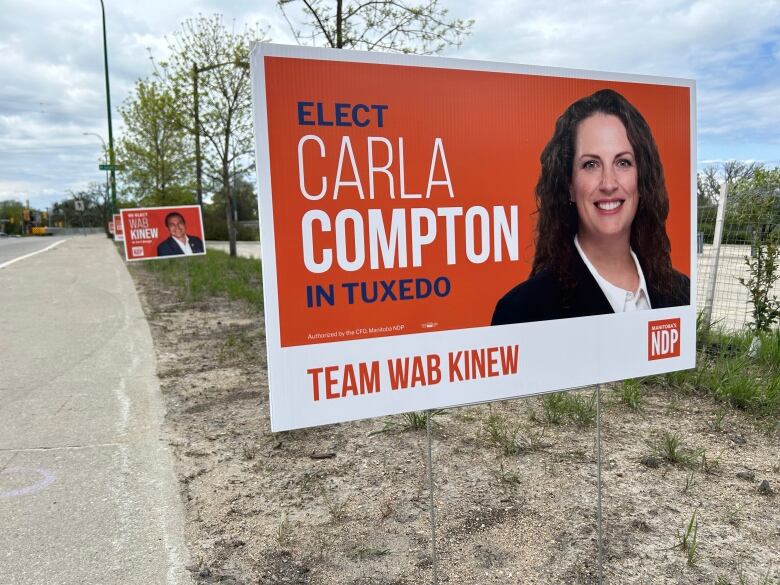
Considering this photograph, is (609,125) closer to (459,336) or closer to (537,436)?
(459,336)

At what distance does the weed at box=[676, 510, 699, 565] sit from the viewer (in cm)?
296

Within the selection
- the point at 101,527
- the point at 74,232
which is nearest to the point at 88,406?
the point at 101,527

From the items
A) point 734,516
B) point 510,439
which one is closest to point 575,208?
point 734,516

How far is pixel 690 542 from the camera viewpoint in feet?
10.3

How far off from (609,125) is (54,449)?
4338 millimetres

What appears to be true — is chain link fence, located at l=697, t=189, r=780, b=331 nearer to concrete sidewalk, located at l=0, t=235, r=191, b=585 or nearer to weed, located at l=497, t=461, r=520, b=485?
weed, located at l=497, t=461, r=520, b=485

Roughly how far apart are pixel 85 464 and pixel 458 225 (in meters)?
3.25

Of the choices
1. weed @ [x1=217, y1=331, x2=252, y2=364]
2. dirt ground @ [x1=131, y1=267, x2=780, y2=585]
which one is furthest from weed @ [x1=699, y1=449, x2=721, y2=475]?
weed @ [x1=217, y1=331, x2=252, y2=364]

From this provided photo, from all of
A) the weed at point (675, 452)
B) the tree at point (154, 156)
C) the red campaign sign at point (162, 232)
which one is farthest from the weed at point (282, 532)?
the tree at point (154, 156)

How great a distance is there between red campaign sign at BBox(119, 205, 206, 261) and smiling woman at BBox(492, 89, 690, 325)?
11.2 meters

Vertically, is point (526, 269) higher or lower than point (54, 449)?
higher

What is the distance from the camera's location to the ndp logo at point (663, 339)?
3141 mm

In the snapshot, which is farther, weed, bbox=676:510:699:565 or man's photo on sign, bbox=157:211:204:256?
man's photo on sign, bbox=157:211:204:256

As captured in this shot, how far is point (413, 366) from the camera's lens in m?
2.61
